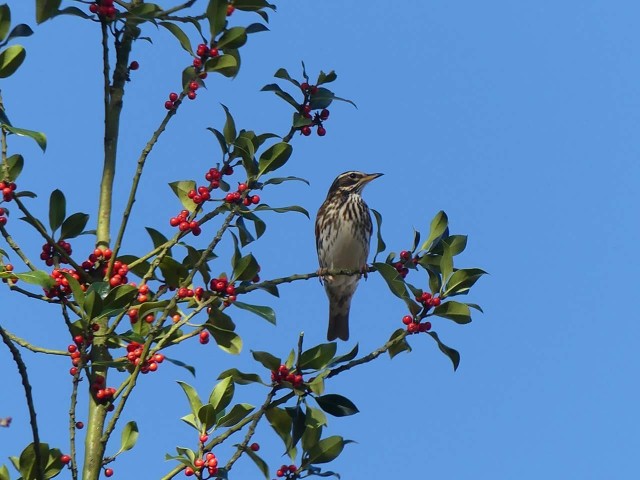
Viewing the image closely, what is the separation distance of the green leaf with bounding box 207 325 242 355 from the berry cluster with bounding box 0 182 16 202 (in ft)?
3.78

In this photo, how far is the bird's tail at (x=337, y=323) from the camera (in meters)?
12.7

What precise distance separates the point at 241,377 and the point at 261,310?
33 centimetres

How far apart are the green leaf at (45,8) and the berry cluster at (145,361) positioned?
165cm

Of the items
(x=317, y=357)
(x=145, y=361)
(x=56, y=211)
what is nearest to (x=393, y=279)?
(x=317, y=357)

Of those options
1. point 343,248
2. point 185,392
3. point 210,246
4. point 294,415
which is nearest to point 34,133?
point 210,246

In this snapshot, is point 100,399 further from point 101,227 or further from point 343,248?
point 343,248

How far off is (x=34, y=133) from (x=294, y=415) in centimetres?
177

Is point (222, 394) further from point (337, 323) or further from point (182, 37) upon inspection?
point (337, 323)

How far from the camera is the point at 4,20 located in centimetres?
498

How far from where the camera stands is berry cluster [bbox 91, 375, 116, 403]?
193 inches

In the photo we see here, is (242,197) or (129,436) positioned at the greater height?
(242,197)

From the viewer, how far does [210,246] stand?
5.06 metres

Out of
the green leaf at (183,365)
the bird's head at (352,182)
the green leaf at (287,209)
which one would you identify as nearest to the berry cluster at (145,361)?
the green leaf at (183,365)

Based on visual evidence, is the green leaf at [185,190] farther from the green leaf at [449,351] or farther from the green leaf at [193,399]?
the green leaf at [449,351]
